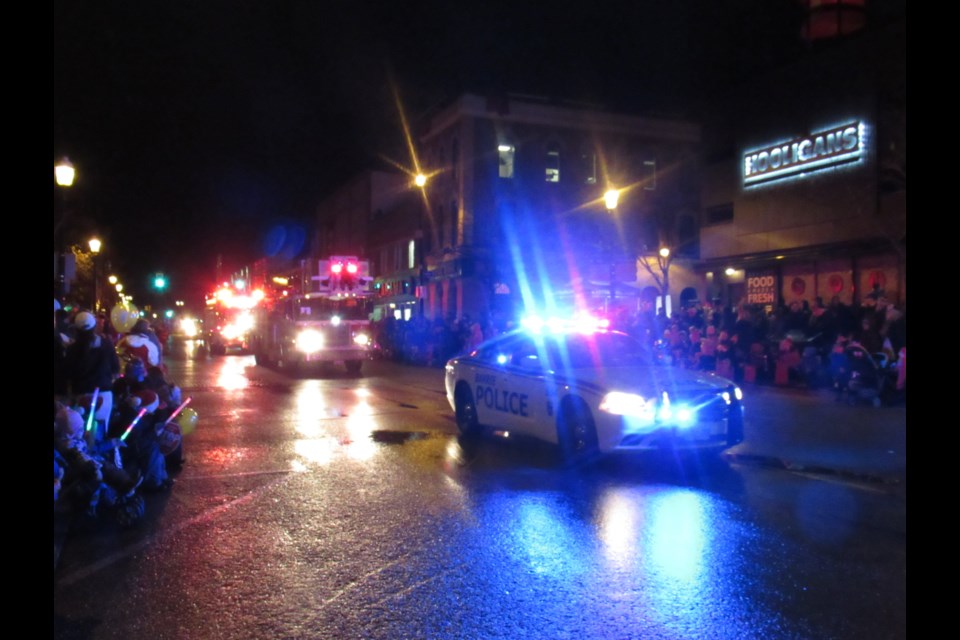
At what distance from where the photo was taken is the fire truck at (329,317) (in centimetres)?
2323

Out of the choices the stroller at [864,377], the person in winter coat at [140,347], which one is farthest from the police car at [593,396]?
the stroller at [864,377]

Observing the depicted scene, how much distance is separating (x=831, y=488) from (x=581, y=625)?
470 centimetres

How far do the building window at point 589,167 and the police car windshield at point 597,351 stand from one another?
30.4 meters

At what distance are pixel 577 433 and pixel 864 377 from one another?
7232 millimetres

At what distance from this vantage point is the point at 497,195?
126 ft

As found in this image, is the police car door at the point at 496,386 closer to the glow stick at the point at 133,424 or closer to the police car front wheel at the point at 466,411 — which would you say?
the police car front wheel at the point at 466,411

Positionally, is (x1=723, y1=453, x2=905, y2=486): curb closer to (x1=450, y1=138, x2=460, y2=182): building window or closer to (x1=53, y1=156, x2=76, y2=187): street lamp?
(x1=53, y1=156, x2=76, y2=187): street lamp

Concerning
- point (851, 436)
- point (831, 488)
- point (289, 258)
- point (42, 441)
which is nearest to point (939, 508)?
point (42, 441)

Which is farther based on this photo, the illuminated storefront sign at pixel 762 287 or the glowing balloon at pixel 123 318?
the illuminated storefront sign at pixel 762 287

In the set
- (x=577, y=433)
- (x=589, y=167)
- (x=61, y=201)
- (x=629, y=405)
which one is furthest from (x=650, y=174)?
(x=629, y=405)

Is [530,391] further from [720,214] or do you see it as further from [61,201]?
[720,214]

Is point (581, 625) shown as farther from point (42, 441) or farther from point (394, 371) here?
point (394, 371)

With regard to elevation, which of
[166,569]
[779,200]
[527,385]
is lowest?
[166,569]

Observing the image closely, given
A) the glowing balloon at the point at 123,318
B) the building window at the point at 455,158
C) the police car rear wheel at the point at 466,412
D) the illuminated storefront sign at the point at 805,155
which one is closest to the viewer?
the police car rear wheel at the point at 466,412
